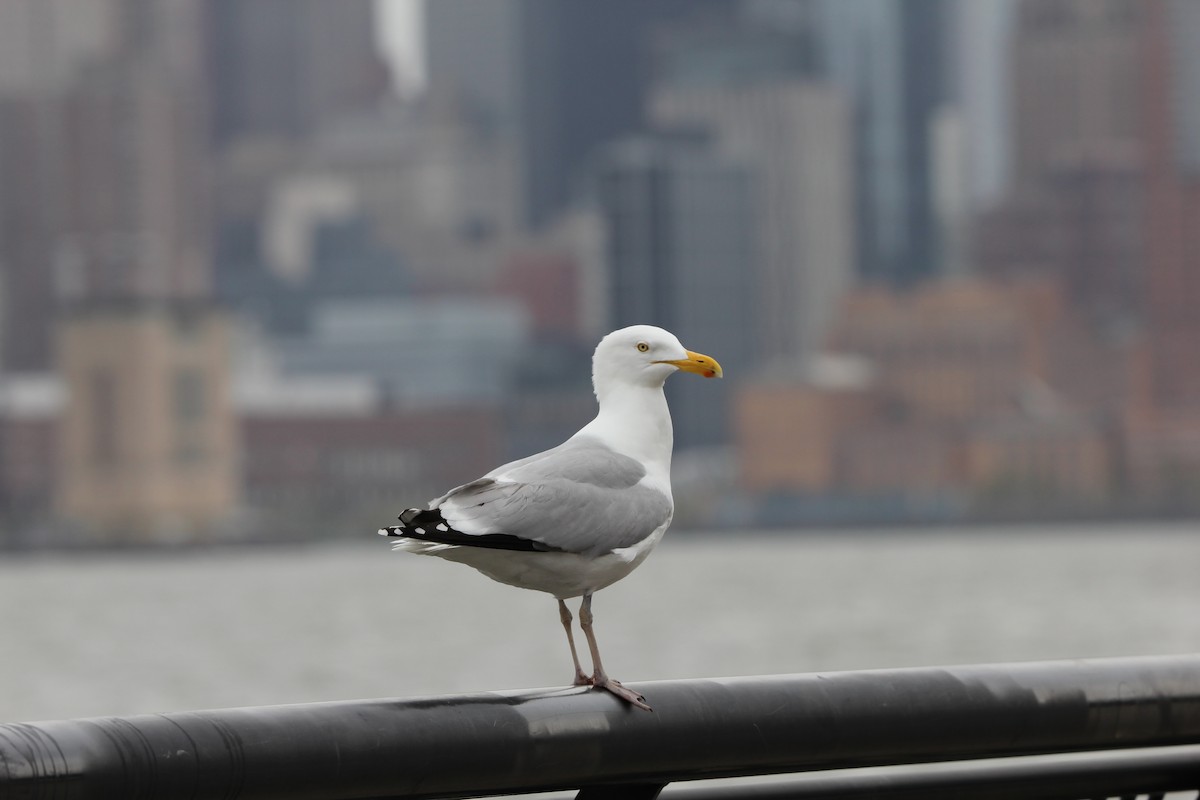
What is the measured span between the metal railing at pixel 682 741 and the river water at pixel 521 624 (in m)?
2.53

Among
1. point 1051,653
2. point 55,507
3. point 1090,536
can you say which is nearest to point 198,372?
point 55,507

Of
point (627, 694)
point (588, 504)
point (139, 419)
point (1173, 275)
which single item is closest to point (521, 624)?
point (588, 504)

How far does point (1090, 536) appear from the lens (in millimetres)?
154375

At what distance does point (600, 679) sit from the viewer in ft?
9.78

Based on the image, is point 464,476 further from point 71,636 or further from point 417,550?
point 417,550

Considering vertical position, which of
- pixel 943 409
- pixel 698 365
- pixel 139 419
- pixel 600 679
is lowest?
pixel 943 409

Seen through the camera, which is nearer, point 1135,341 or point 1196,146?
point 1135,341

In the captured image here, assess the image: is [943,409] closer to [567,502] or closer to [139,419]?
[139,419]

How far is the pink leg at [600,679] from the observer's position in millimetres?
2693

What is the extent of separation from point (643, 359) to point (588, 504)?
331mm

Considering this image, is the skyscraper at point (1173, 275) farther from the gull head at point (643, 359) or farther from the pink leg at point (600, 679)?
the pink leg at point (600, 679)

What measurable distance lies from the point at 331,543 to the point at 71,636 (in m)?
97.0

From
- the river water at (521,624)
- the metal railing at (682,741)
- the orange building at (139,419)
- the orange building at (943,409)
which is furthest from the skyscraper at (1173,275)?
the metal railing at (682,741)

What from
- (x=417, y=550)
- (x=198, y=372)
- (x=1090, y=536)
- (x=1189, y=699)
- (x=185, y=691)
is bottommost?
(x=1090, y=536)
